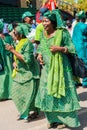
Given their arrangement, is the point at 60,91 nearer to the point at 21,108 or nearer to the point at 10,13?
the point at 21,108

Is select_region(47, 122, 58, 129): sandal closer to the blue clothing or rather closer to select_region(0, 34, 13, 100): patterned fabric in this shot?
select_region(0, 34, 13, 100): patterned fabric

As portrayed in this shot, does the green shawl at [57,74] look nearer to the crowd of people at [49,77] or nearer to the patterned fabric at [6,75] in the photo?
the crowd of people at [49,77]

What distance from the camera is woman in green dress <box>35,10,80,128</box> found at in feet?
19.8

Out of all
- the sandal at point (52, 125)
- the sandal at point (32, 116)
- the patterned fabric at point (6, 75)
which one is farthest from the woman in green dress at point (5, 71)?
the sandal at point (52, 125)

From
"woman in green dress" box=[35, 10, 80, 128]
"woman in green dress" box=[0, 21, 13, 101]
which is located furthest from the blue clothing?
"woman in green dress" box=[35, 10, 80, 128]

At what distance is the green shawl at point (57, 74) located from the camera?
6.03 m

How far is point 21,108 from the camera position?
6.84m

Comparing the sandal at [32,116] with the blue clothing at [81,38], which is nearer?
the sandal at [32,116]

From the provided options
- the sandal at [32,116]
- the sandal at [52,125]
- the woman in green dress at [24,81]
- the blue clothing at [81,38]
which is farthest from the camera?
the blue clothing at [81,38]

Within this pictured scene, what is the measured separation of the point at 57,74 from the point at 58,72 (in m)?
0.03

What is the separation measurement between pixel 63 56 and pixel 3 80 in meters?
3.31

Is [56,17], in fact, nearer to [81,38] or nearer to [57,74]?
[57,74]

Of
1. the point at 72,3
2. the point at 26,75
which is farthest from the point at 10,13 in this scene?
the point at 72,3

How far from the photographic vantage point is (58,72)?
Result: 6.06m
